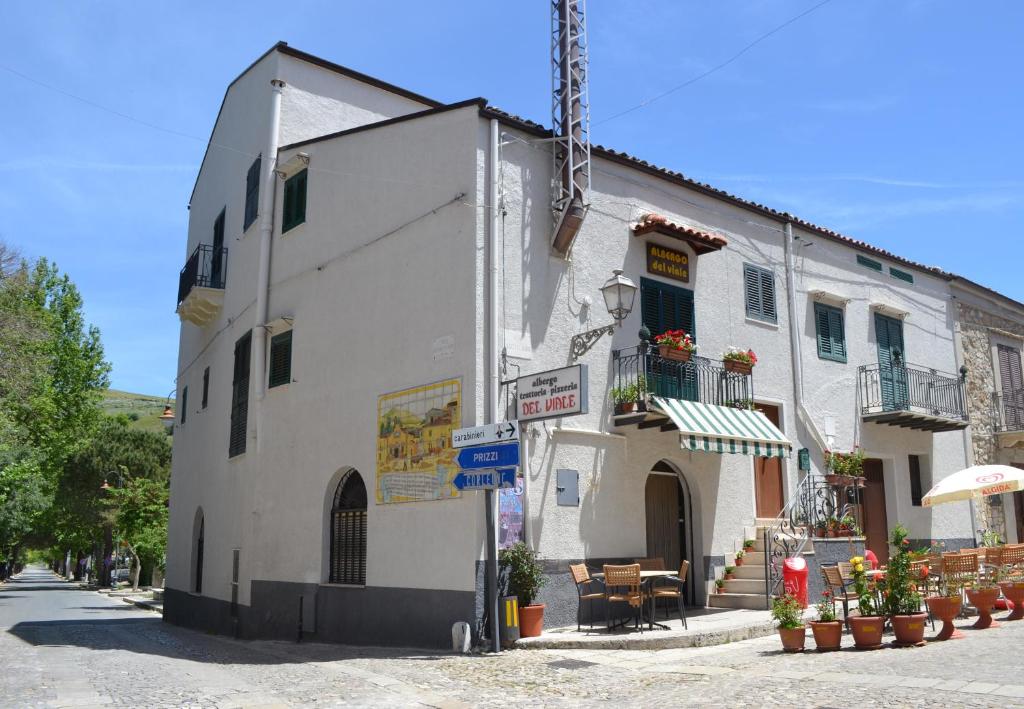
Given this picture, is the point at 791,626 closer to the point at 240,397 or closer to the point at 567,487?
the point at 567,487

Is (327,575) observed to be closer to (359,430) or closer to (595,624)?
(359,430)

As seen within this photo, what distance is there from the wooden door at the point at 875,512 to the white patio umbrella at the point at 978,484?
3.93 meters

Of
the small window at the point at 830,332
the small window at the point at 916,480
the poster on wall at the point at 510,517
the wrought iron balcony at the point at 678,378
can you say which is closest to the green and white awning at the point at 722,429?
the wrought iron balcony at the point at 678,378

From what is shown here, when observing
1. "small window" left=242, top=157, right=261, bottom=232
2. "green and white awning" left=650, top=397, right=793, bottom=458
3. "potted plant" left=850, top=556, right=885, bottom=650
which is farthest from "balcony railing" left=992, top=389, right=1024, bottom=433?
"small window" left=242, top=157, right=261, bottom=232

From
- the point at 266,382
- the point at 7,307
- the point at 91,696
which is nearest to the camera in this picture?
the point at 91,696

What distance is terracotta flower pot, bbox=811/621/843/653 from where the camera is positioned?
1005cm

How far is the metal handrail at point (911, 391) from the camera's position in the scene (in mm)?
18438

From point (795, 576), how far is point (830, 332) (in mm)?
6599

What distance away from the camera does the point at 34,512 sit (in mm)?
40312

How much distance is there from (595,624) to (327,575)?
476cm

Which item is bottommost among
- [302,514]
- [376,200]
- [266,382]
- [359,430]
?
[302,514]

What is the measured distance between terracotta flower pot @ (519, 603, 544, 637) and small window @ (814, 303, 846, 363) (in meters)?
9.14

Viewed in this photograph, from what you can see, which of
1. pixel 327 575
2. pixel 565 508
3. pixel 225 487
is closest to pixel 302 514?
pixel 327 575

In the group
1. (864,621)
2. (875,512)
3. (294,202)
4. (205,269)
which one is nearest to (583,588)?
(864,621)
